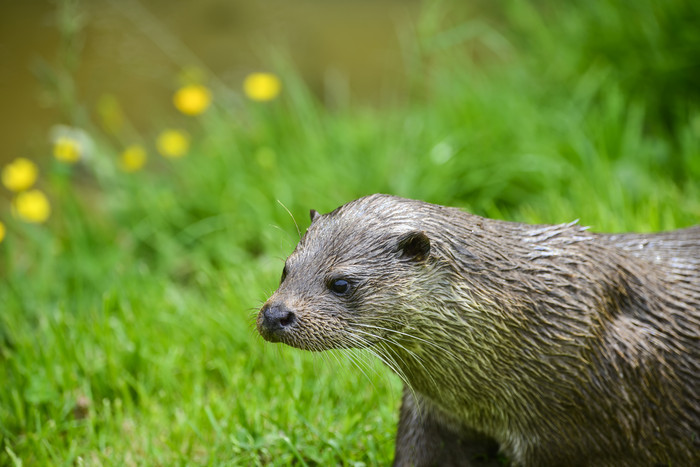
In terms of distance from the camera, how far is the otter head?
99.9 inches

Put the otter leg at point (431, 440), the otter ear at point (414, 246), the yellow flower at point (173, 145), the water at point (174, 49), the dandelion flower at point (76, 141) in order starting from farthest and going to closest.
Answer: the water at point (174, 49), the yellow flower at point (173, 145), the dandelion flower at point (76, 141), the otter leg at point (431, 440), the otter ear at point (414, 246)

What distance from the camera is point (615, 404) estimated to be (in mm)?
2639

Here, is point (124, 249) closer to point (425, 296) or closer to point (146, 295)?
point (146, 295)

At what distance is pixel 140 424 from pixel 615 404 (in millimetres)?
2086

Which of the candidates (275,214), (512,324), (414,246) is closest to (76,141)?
(275,214)

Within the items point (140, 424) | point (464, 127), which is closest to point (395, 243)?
point (140, 424)

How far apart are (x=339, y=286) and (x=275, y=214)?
2.50 meters

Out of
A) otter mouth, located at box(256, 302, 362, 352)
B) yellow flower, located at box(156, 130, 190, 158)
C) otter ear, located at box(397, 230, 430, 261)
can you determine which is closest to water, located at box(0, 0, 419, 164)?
yellow flower, located at box(156, 130, 190, 158)

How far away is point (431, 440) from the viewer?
296 cm

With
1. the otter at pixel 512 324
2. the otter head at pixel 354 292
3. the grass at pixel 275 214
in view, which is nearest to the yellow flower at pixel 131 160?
the grass at pixel 275 214

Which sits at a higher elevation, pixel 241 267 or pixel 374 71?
pixel 374 71

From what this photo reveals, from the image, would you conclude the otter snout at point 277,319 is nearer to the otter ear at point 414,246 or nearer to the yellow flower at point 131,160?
the otter ear at point 414,246

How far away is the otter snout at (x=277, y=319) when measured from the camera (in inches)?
99.4

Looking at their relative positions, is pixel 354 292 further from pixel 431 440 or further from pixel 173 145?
pixel 173 145
